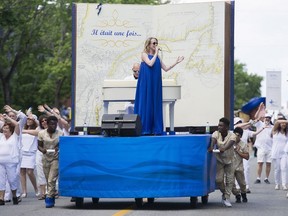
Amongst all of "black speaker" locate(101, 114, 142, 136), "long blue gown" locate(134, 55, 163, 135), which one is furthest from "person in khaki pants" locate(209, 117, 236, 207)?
"black speaker" locate(101, 114, 142, 136)

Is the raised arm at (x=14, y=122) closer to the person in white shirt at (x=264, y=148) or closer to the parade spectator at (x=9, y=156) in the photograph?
the parade spectator at (x=9, y=156)

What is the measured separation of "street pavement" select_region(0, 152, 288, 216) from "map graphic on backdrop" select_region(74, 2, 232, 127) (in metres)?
1.97

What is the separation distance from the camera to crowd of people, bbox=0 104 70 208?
20.3 metres

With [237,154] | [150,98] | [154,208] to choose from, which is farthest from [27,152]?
[154,208]

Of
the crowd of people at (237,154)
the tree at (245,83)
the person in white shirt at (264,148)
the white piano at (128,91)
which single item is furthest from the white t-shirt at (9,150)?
the tree at (245,83)

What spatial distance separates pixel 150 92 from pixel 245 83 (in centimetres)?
17113

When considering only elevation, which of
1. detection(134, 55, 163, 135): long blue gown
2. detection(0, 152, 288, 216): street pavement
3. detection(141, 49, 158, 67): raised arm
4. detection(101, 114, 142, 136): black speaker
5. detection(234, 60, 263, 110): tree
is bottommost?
detection(0, 152, 288, 216): street pavement

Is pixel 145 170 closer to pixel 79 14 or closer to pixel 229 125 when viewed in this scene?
pixel 229 125

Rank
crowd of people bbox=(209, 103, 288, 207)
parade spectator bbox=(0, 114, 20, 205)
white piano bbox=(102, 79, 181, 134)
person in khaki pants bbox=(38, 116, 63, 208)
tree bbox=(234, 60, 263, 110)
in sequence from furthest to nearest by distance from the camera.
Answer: tree bbox=(234, 60, 263, 110) < parade spectator bbox=(0, 114, 20, 205) < person in khaki pants bbox=(38, 116, 63, 208) < crowd of people bbox=(209, 103, 288, 207) < white piano bbox=(102, 79, 181, 134)

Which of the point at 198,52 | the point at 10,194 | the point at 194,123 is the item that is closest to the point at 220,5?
the point at 198,52

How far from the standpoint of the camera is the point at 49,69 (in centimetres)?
6384

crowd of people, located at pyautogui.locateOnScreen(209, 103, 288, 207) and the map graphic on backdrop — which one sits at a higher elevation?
the map graphic on backdrop

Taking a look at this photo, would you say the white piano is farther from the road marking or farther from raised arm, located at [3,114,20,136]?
raised arm, located at [3,114,20,136]

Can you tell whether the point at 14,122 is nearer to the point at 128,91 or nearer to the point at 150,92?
the point at 128,91
